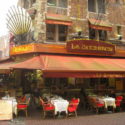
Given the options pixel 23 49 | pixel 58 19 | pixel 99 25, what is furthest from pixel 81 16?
pixel 23 49

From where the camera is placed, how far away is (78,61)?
50.4ft

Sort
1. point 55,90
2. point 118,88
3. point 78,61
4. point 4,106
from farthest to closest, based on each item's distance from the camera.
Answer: point 118,88, point 55,90, point 78,61, point 4,106

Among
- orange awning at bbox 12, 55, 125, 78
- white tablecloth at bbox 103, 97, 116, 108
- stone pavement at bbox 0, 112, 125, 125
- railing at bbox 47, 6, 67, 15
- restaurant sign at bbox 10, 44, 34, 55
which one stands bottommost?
stone pavement at bbox 0, 112, 125, 125

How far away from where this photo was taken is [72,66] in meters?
13.8

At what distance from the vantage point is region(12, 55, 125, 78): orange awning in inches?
504

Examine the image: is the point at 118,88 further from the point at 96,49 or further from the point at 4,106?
the point at 4,106

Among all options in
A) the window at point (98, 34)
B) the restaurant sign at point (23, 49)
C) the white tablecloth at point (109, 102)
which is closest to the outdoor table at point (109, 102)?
the white tablecloth at point (109, 102)

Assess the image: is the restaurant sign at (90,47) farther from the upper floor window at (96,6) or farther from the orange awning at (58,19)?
the upper floor window at (96,6)

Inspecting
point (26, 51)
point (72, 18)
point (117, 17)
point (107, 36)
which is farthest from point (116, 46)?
point (26, 51)

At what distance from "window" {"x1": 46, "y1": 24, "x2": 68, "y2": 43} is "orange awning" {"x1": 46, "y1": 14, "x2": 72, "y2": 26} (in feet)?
2.48

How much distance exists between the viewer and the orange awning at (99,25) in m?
18.2

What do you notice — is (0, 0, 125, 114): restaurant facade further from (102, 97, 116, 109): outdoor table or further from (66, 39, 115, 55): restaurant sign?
(102, 97, 116, 109): outdoor table

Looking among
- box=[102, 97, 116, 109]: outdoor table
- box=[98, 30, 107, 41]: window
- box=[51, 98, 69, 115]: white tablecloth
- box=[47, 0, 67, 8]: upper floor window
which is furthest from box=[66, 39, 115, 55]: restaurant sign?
box=[51, 98, 69, 115]: white tablecloth

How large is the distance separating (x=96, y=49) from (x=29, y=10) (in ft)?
19.0
